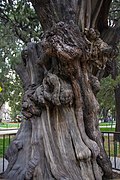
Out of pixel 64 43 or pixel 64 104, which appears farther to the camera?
pixel 64 104

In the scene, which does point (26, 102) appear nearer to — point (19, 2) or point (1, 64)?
point (19, 2)

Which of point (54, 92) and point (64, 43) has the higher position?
point (64, 43)

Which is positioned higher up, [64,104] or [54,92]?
[54,92]

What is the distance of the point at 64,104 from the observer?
209 inches

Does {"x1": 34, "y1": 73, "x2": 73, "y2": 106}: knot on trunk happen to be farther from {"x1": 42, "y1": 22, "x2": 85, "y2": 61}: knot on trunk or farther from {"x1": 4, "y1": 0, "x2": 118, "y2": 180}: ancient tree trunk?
{"x1": 42, "y1": 22, "x2": 85, "y2": 61}: knot on trunk

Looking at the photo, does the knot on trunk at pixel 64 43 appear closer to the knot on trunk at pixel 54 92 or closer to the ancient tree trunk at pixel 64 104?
the ancient tree trunk at pixel 64 104

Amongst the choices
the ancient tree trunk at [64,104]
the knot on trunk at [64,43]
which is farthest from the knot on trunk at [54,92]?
the knot on trunk at [64,43]

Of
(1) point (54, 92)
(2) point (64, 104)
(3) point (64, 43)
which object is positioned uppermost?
(3) point (64, 43)

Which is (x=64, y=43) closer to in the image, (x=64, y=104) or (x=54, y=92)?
(x=54, y=92)

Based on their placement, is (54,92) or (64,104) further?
(64,104)

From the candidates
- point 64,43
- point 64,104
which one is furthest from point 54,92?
point 64,43

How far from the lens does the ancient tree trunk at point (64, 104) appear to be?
205 inches

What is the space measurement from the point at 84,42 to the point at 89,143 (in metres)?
1.86

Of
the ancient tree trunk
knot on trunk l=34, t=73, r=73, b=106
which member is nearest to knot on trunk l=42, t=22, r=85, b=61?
the ancient tree trunk
